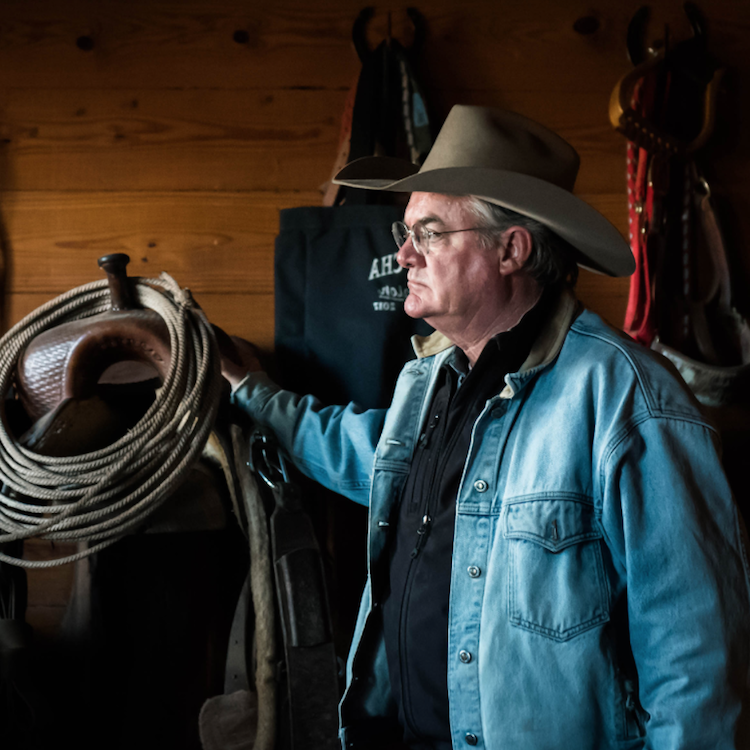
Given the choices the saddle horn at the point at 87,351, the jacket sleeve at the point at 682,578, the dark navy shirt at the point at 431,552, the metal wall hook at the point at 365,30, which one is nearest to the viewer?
the jacket sleeve at the point at 682,578

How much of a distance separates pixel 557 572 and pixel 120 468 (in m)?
0.68

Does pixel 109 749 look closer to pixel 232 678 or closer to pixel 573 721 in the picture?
pixel 232 678

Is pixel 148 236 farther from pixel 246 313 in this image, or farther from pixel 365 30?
pixel 365 30

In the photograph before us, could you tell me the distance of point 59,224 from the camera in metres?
1.65

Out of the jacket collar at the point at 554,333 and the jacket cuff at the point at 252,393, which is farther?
the jacket cuff at the point at 252,393

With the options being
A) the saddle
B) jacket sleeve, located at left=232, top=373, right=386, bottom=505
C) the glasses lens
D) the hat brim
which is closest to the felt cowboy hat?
the hat brim

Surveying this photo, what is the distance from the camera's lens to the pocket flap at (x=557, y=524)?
0.88 meters

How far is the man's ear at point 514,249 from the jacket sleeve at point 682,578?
339mm

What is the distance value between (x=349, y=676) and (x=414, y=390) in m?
0.49

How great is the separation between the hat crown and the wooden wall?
0.59 metres

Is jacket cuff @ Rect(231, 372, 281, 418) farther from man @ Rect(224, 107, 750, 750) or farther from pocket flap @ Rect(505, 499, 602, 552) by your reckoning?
pocket flap @ Rect(505, 499, 602, 552)

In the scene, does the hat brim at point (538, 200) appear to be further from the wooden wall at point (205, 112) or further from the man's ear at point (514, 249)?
the wooden wall at point (205, 112)

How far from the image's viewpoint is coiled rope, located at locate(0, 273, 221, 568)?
1077 mm

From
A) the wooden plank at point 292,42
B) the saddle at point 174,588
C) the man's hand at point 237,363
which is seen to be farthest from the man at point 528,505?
the wooden plank at point 292,42
